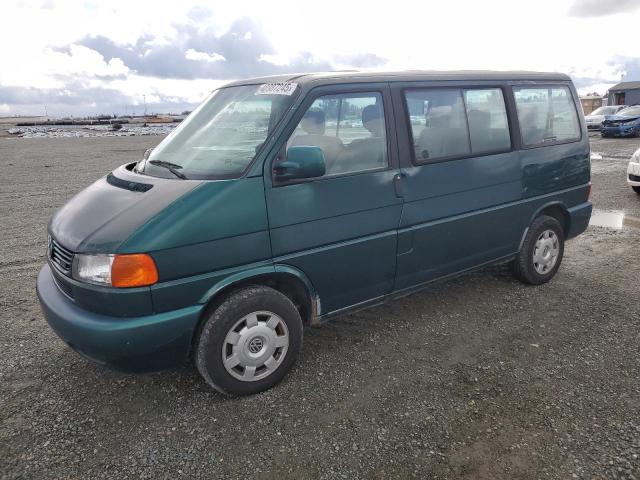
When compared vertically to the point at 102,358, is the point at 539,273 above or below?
below

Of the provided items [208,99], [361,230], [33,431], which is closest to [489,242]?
[361,230]

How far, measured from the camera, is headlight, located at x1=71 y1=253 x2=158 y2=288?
2.75 meters

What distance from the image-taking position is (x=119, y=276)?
2.76 meters

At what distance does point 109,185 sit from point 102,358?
127 cm

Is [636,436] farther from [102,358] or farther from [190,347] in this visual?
[102,358]

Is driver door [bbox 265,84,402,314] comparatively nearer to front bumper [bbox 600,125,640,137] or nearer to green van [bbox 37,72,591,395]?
green van [bbox 37,72,591,395]

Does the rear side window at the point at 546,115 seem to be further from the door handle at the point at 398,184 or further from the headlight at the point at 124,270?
the headlight at the point at 124,270

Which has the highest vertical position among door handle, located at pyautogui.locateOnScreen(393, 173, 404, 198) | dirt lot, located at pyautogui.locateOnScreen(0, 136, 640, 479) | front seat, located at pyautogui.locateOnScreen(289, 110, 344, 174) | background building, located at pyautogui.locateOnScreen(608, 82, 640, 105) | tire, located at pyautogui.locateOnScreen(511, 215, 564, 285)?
background building, located at pyautogui.locateOnScreen(608, 82, 640, 105)

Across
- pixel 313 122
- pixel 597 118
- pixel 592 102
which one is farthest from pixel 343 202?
pixel 592 102

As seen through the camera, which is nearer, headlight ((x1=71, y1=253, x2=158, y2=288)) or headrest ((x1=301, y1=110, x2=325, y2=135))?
headlight ((x1=71, y1=253, x2=158, y2=288))

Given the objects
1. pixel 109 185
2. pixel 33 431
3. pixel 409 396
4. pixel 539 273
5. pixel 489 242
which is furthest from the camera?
pixel 539 273

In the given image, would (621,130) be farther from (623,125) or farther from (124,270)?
(124,270)

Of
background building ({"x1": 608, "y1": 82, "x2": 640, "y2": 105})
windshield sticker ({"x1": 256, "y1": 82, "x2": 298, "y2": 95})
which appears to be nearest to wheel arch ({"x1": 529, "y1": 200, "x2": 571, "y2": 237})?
windshield sticker ({"x1": 256, "y1": 82, "x2": 298, "y2": 95})

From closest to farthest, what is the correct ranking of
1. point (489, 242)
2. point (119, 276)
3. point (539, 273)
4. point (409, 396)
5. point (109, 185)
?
point (119, 276) → point (409, 396) → point (109, 185) → point (489, 242) → point (539, 273)
